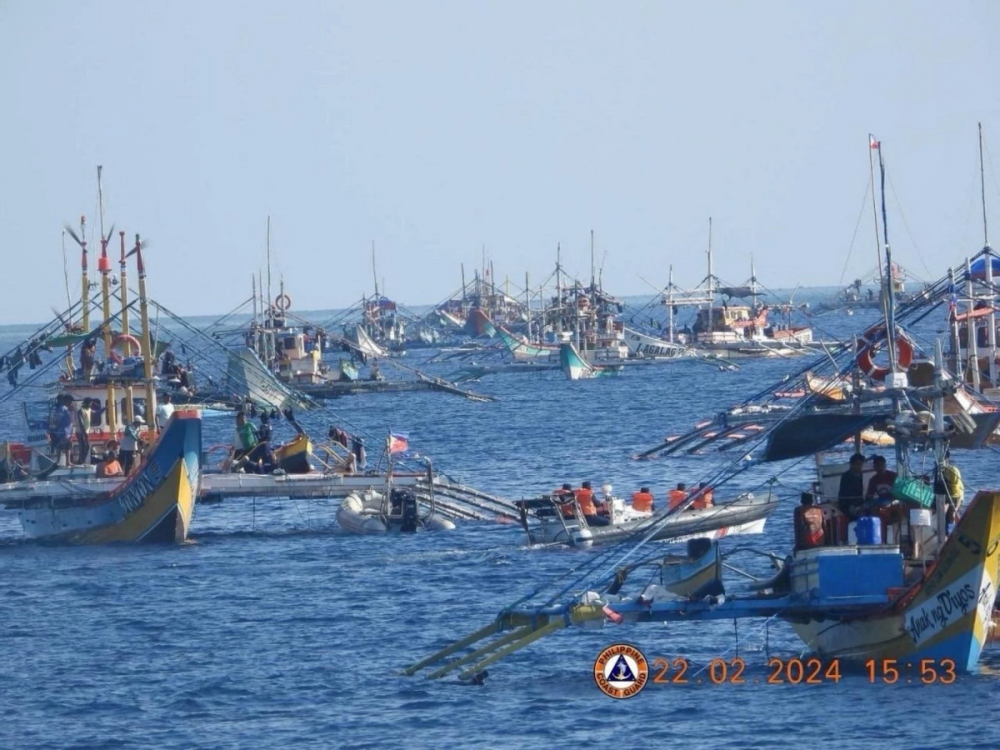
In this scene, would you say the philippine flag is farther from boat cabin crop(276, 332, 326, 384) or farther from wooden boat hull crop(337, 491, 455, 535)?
boat cabin crop(276, 332, 326, 384)

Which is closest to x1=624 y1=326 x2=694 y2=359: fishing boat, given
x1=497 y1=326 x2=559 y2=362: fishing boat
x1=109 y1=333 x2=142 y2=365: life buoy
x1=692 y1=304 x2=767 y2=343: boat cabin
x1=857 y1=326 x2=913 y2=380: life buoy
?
x1=497 y1=326 x2=559 y2=362: fishing boat

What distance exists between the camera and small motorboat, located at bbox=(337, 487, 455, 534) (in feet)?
158

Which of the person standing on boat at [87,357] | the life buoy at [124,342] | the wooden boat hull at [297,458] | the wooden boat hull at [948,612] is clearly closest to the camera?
the wooden boat hull at [948,612]

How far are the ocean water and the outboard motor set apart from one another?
0.76 m

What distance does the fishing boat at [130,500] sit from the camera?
45500mm

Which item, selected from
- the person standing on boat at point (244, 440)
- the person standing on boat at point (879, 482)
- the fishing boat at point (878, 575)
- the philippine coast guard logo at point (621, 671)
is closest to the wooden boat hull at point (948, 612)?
the fishing boat at point (878, 575)

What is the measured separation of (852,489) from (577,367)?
99213 mm

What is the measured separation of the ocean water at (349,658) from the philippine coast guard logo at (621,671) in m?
0.24

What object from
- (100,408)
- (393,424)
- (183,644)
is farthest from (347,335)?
(183,644)

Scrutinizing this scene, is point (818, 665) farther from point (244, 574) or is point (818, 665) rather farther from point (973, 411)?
point (244, 574)

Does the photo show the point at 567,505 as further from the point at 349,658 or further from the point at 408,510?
the point at 349,658

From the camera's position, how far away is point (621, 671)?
1176 inches

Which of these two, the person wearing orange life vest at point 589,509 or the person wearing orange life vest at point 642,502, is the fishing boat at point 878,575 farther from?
the person wearing orange life vest at point 642,502

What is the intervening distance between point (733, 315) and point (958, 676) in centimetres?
12496
